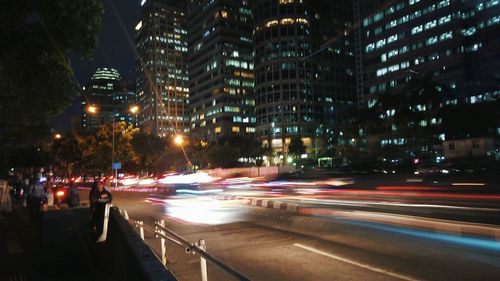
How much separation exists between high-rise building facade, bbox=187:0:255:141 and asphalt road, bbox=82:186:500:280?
12529 centimetres

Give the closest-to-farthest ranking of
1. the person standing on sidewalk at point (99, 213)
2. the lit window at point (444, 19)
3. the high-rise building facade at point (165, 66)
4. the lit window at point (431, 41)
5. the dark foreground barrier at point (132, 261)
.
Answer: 1. the dark foreground barrier at point (132, 261)
2. the person standing on sidewalk at point (99, 213)
3. the lit window at point (444, 19)
4. the lit window at point (431, 41)
5. the high-rise building facade at point (165, 66)

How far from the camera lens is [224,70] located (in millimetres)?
141500

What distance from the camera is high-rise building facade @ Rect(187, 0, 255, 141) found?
463 feet

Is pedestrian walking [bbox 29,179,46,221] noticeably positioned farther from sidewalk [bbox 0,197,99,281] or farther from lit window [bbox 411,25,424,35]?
lit window [bbox 411,25,424,35]

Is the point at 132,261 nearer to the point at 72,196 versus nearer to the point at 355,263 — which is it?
the point at 355,263

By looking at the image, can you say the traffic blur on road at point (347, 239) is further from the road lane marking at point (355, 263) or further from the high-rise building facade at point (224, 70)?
the high-rise building facade at point (224, 70)

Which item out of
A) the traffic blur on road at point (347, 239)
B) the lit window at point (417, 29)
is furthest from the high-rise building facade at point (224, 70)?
the traffic blur on road at point (347, 239)

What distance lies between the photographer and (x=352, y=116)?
9088cm

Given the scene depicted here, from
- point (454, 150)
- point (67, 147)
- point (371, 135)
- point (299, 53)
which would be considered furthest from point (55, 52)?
point (299, 53)

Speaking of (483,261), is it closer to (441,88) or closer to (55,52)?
(55,52)

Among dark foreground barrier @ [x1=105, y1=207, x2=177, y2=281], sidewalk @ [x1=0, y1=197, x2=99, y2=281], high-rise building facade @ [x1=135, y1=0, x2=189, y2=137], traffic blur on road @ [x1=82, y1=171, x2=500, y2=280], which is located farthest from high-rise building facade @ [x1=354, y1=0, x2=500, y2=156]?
high-rise building facade @ [x1=135, y1=0, x2=189, y2=137]

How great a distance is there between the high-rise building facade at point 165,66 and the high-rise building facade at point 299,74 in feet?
206

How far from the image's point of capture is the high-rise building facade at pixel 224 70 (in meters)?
141

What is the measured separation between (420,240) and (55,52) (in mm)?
8833
